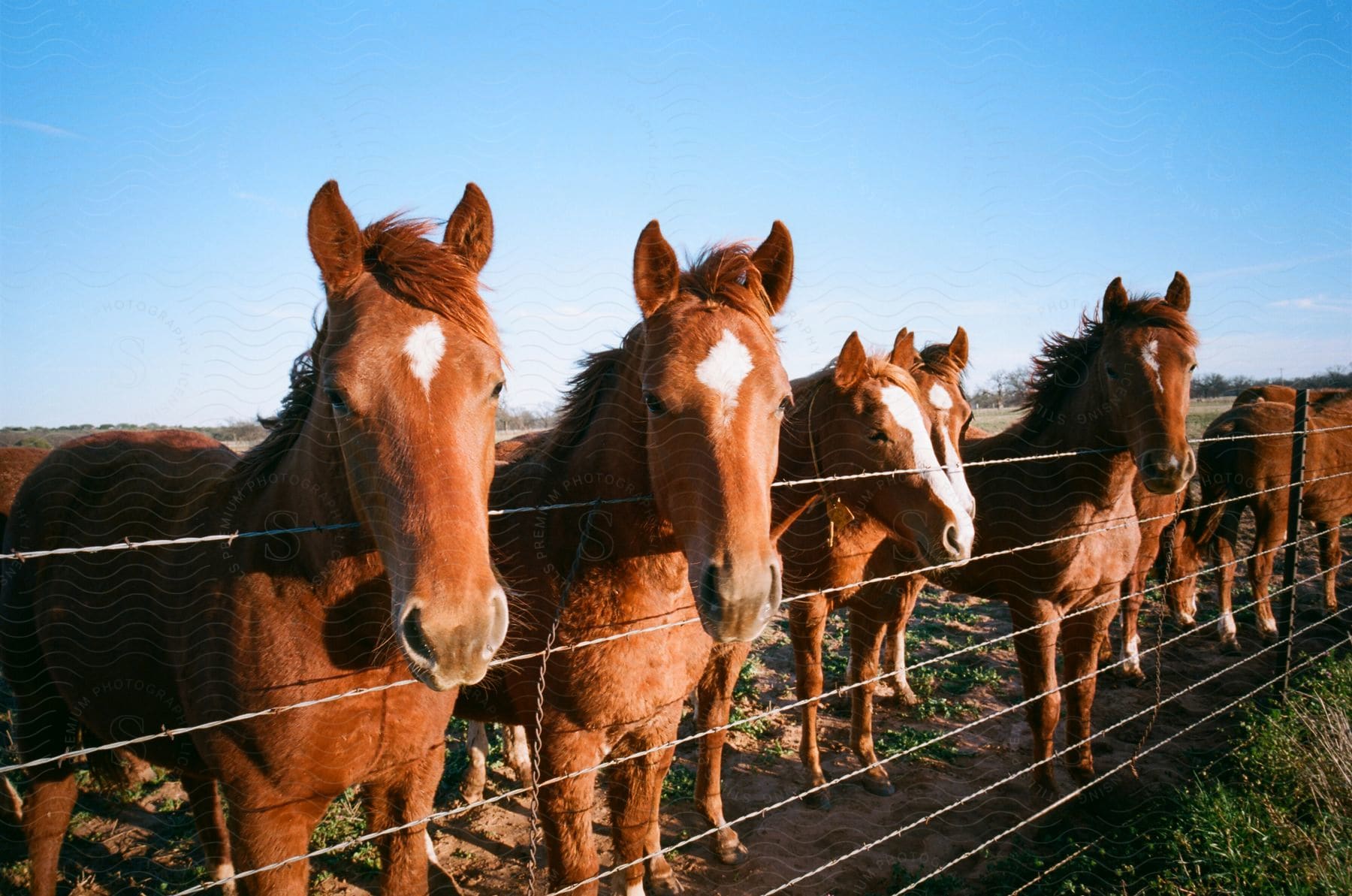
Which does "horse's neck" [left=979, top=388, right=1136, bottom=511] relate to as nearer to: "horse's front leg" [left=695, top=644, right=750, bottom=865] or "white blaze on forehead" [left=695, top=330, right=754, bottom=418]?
"horse's front leg" [left=695, top=644, right=750, bottom=865]

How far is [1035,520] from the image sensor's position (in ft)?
15.9

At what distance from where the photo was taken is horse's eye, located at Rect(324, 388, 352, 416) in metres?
1.88

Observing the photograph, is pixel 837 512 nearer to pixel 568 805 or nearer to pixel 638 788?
pixel 638 788

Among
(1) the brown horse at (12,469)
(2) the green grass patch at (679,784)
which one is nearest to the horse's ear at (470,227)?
(1) the brown horse at (12,469)

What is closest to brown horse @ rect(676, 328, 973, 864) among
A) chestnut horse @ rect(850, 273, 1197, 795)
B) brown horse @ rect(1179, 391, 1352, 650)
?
chestnut horse @ rect(850, 273, 1197, 795)

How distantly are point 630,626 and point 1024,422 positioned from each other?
4645 mm

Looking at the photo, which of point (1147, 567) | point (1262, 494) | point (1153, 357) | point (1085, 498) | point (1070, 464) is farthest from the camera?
point (1262, 494)

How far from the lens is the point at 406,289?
204 centimetres

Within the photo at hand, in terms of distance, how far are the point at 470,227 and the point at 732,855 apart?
13.4 feet

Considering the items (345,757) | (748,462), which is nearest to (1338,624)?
(748,462)

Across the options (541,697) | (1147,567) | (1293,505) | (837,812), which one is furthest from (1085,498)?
(541,697)

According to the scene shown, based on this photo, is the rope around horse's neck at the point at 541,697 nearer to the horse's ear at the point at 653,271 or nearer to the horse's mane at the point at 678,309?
the horse's mane at the point at 678,309

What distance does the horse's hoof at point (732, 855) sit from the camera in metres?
4.09

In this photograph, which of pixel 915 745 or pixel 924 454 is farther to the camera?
pixel 915 745
